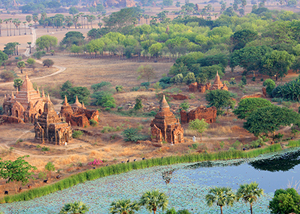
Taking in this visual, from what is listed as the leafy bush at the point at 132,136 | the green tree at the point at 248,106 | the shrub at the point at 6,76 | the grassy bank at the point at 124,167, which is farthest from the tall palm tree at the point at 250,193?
the shrub at the point at 6,76

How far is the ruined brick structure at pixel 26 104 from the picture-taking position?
5897cm

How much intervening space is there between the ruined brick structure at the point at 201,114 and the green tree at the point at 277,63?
86.2 ft

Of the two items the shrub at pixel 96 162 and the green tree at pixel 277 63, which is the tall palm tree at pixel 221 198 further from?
the green tree at pixel 277 63

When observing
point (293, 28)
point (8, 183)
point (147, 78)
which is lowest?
point (8, 183)

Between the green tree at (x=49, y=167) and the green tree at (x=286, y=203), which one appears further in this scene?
the green tree at (x=49, y=167)

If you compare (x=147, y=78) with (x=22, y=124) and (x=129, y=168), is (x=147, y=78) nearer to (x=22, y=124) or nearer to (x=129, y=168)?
(x=22, y=124)

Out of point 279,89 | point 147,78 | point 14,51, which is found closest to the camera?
point 279,89

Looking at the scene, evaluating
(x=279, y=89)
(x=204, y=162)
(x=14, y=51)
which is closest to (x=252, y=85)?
(x=279, y=89)

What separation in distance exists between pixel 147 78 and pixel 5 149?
45001mm

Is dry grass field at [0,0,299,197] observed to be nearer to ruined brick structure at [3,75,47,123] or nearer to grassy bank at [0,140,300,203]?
grassy bank at [0,140,300,203]

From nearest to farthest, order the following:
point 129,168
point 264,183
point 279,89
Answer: point 264,183 < point 129,168 < point 279,89

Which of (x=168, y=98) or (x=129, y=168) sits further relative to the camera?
(x=168, y=98)

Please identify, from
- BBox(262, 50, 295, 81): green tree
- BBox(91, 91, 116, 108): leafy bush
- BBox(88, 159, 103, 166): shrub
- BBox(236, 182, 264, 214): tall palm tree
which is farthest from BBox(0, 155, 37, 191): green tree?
BBox(262, 50, 295, 81): green tree

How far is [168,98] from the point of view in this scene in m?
69.1
